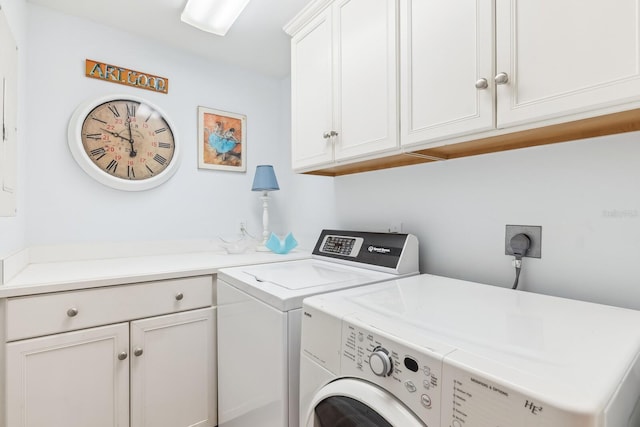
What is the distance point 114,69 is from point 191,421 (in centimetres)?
215

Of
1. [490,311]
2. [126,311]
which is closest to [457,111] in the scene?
[490,311]

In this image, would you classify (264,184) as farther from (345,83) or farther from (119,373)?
(119,373)

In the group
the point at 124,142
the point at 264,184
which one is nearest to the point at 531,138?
the point at 264,184

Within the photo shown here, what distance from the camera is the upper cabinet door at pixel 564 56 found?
769mm

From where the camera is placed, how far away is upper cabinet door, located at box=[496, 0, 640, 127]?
769 millimetres

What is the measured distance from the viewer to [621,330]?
75 centimetres

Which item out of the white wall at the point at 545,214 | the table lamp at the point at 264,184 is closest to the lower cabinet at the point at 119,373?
the table lamp at the point at 264,184

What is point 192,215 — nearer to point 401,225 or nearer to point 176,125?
point 176,125

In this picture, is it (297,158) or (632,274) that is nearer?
(632,274)

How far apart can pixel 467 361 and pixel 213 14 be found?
2075 millimetres

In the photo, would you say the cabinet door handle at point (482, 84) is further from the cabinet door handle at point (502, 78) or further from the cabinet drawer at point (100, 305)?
the cabinet drawer at point (100, 305)

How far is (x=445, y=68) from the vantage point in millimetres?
1119

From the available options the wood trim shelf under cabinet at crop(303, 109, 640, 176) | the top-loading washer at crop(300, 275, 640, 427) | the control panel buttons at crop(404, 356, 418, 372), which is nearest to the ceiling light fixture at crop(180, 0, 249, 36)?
the wood trim shelf under cabinet at crop(303, 109, 640, 176)

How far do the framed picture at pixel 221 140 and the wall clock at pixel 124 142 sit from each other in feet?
0.73
